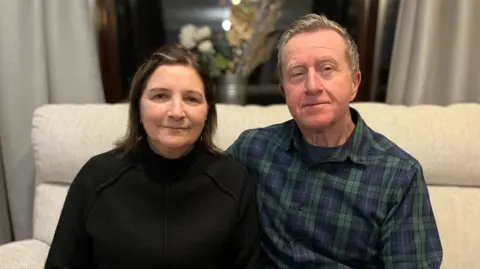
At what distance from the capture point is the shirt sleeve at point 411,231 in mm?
1282

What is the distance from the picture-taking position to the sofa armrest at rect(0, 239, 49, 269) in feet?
5.06

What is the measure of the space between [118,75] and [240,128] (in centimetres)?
89

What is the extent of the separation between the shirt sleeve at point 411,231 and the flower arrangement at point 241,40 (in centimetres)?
110

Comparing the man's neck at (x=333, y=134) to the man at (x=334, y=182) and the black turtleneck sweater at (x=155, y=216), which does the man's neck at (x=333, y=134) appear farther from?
the black turtleneck sweater at (x=155, y=216)

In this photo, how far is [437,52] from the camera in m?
2.18

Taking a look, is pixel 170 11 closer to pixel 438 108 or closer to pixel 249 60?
pixel 249 60

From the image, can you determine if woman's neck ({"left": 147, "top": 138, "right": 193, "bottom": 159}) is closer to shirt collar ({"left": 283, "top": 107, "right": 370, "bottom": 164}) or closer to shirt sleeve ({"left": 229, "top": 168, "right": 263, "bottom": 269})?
shirt sleeve ({"left": 229, "top": 168, "right": 263, "bottom": 269})

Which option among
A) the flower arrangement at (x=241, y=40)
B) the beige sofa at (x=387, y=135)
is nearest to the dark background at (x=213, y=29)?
the flower arrangement at (x=241, y=40)

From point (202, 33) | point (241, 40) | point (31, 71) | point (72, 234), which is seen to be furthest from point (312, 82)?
point (31, 71)

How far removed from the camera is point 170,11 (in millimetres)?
2467

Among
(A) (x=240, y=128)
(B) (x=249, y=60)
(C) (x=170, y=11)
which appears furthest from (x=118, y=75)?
(A) (x=240, y=128)

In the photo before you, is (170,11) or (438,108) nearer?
(438,108)

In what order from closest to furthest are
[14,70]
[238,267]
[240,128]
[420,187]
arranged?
[420,187]
[238,267]
[240,128]
[14,70]

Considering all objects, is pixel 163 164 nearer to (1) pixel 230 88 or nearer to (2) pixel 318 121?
(2) pixel 318 121
